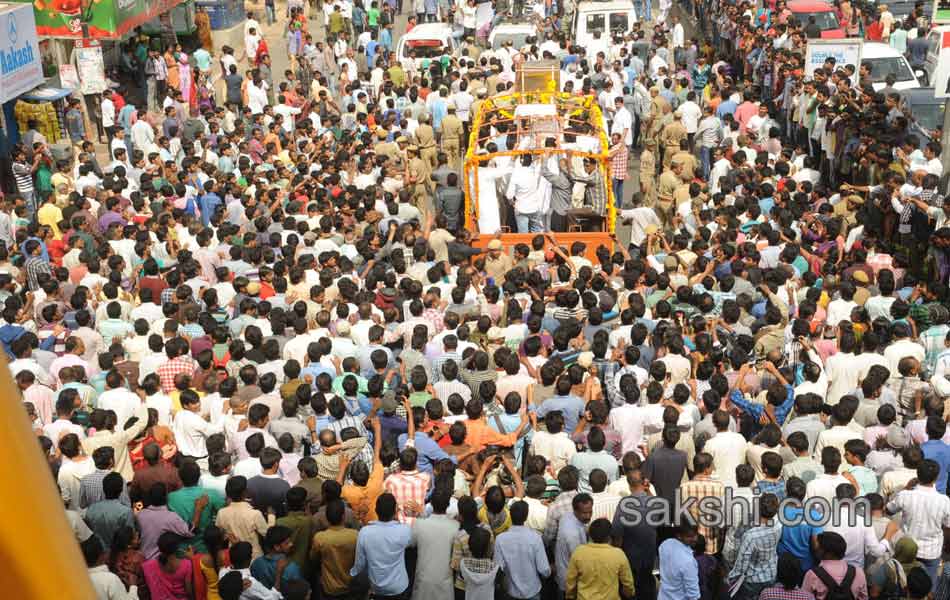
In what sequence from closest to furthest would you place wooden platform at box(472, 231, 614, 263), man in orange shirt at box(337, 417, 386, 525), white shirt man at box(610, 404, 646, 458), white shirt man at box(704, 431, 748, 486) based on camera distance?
man in orange shirt at box(337, 417, 386, 525), white shirt man at box(704, 431, 748, 486), white shirt man at box(610, 404, 646, 458), wooden platform at box(472, 231, 614, 263)

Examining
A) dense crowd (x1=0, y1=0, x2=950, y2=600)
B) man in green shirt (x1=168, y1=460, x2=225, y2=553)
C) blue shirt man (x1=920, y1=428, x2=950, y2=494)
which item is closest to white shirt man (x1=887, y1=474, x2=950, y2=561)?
dense crowd (x1=0, y1=0, x2=950, y2=600)

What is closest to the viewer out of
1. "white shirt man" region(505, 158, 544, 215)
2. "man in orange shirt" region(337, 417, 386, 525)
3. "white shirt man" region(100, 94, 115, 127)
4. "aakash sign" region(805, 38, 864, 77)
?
"man in orange shirt" region(337, 417, 386, 525)

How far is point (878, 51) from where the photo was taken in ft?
70.6

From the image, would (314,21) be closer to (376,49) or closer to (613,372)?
(376,49)

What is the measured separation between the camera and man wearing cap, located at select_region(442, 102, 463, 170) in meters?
19.1

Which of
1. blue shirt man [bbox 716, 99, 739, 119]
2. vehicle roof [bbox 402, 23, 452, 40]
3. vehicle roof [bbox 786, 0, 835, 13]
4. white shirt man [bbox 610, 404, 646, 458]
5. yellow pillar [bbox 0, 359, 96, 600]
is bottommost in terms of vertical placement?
blue shirt man [bbox 716, 99, 739, 119]

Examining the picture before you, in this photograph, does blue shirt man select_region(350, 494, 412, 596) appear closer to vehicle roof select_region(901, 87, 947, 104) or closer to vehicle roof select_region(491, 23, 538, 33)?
vehicle roof select_region(901, 87, 947, 104)

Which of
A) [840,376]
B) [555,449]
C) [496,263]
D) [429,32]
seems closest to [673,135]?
[496,263]

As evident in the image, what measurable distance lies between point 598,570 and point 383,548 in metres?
1.33

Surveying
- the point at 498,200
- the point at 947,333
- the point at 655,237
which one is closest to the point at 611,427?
the point at 947,333

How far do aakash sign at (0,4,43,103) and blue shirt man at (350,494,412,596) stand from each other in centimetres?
1359

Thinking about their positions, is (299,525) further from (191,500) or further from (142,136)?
(142,136)

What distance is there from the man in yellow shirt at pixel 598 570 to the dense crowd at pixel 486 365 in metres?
0.02

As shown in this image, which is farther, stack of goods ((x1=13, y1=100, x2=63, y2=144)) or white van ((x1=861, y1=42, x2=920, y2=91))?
white van ((x1=861, y1=42, x2=920, y2=91))
